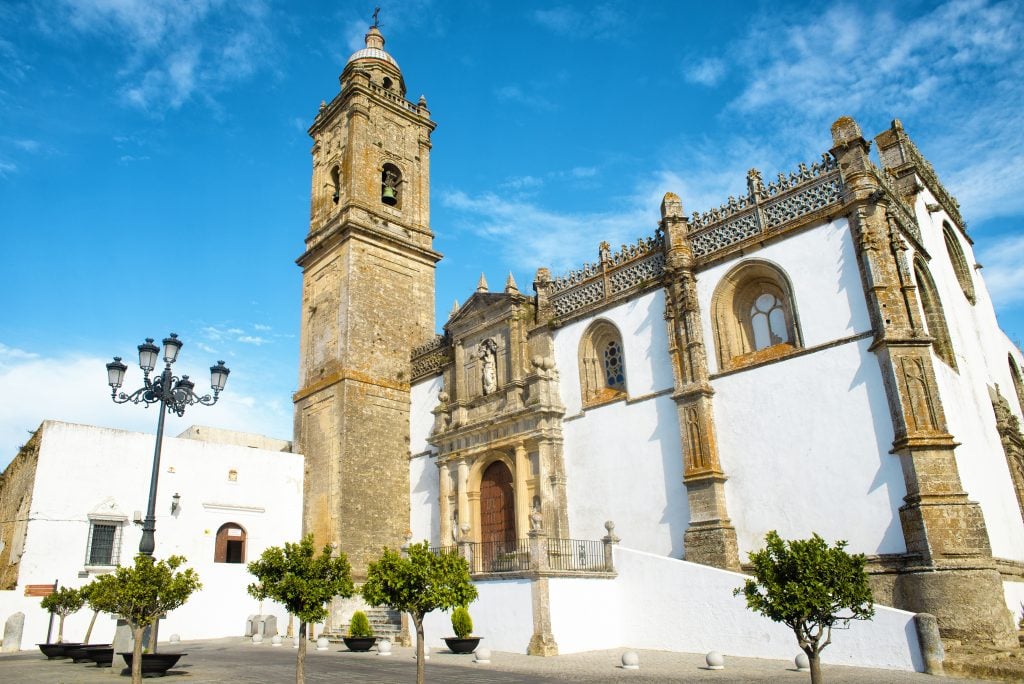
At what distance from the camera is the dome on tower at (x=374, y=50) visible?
2728cm

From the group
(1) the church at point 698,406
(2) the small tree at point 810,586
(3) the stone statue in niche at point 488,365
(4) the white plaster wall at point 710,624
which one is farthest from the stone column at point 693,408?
(2) the small tree at point 810,586

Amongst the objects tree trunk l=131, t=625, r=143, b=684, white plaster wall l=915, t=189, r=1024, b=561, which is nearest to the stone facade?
tree trunk l=131, t=625, r=143, b=684

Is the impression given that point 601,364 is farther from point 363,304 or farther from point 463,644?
point 363,304

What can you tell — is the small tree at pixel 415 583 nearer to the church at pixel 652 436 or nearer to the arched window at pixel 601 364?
the church at pixel 652 436

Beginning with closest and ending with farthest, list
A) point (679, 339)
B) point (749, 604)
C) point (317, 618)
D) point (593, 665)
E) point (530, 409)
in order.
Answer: point (749, 604), point (317, 618), point (593, 665), point (679, 339), point (530, 409)

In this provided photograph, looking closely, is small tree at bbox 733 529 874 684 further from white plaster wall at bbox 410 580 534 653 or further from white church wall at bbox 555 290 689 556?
white church wall at bbox 555 290 689 556

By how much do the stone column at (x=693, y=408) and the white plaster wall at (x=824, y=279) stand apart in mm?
1892

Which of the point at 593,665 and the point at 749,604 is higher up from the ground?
the point at 749,604

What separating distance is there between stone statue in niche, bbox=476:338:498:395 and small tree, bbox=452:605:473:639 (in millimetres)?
6640

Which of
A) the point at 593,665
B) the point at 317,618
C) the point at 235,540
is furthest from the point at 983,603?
the point at 235,540

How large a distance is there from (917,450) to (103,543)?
743 inches

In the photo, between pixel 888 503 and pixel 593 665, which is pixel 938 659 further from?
Result: pixel 593 665

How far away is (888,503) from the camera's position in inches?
511

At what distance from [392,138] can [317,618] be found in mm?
19572
